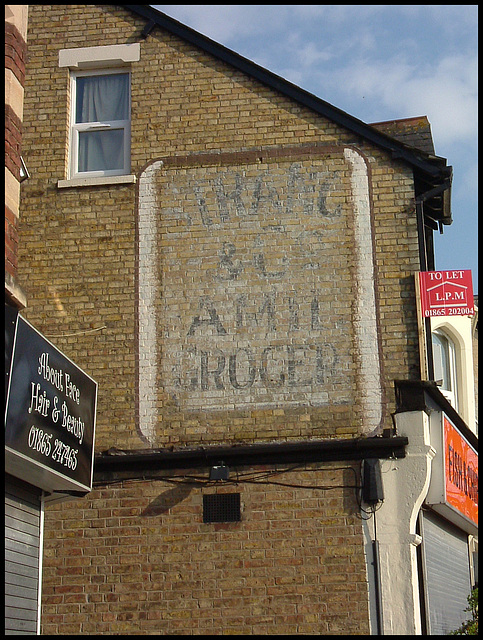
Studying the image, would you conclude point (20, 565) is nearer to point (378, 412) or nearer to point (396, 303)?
point (378, 412)

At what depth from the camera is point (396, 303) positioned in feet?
38.0

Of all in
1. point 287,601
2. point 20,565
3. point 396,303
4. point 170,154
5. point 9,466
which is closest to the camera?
point 9,466

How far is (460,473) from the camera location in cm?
1219

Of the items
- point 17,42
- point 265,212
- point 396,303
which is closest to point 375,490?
point 396,303

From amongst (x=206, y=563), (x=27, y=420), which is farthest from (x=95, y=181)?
(x=27, y=420)

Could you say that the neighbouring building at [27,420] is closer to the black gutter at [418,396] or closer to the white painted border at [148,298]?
the white painted border at [148,298]

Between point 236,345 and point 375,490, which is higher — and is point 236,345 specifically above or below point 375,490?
above

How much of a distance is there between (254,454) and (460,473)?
3.08 m

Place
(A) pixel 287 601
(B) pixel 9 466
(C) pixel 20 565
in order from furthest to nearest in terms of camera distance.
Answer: (A) pixel 287 601, (C) pixel 20 565, (B) pixel 9 466

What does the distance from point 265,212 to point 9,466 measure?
5.64 metres

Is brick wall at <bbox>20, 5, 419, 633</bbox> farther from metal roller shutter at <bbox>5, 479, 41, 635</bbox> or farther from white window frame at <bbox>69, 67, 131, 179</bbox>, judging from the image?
metal roller shutter at <bbox>5, 479, 41, 635</bbox>

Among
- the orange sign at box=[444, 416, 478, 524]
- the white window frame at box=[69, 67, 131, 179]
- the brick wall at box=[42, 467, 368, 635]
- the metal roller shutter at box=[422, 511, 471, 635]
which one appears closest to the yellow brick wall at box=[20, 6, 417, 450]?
the white window frame at box=[69, 67, 131, 179]

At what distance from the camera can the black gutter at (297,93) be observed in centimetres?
1198

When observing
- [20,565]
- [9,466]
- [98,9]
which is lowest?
[20,565]
